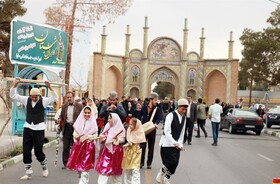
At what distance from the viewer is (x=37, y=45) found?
17188 mm

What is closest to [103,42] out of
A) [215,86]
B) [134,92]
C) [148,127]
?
[134,92]

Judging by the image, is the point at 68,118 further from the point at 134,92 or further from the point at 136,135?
the point at 134,92

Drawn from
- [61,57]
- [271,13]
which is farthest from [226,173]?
[271,13]

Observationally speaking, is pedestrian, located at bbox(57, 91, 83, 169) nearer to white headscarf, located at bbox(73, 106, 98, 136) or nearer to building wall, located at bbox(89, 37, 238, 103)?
Result: white headscarf, located at bbox(73, 106, 98, 136)

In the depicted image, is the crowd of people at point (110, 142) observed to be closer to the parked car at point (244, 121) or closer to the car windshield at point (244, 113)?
the parked car at point (244, 121)

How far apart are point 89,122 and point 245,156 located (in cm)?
730

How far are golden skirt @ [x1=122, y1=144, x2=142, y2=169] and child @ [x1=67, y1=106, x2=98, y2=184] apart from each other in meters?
0.53

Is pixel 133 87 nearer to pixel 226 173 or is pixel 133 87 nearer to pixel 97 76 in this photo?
pixel 97 76

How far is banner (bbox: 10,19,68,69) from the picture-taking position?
1622 cm

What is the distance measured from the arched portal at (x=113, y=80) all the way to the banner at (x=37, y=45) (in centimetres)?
3519

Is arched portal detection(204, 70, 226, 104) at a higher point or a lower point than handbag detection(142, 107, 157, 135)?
higher

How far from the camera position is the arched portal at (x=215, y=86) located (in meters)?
55.1

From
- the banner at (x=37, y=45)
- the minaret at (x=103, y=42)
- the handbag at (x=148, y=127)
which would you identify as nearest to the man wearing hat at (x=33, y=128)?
the handbag at (x=148, y=127)

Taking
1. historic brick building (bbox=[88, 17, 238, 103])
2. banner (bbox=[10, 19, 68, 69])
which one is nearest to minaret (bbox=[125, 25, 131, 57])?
historic brick building (bbox=[88, 17, 238, 103])
